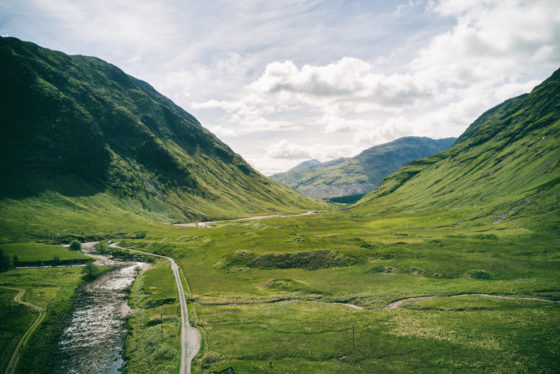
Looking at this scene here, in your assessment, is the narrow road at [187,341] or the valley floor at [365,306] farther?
the narrow road at [187,341]

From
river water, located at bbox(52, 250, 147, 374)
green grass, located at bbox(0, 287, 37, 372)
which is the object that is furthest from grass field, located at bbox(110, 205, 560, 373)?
green grass, located at bbox(0, 287, 37, 372)

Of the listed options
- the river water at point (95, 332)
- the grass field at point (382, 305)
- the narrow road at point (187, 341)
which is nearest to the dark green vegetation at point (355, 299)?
the grass field at point (382, 305)

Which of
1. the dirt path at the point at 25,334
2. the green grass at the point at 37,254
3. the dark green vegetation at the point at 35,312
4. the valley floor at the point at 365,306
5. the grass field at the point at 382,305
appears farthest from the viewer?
the green grass at the point at 37,254

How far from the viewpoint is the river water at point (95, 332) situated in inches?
1843

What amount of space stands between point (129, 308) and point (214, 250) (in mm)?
60090

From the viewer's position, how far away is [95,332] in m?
58.2

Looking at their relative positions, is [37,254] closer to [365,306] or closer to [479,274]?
[365,306]

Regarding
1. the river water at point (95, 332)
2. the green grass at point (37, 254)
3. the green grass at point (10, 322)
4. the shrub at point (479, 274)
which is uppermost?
the green grass at point (37, 254)

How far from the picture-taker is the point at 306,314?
6066cm

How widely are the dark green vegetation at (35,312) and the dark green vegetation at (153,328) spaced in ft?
44.2

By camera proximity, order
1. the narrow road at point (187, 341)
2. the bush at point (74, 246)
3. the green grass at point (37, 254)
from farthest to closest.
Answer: the bush at point (74, 246), the green grass at point (37, 254), the narrow road at point (187, 341)

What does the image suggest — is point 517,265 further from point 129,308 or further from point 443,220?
point 129,308

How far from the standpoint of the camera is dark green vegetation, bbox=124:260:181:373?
45.9m

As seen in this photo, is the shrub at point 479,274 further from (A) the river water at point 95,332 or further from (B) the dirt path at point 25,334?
(B) the dirt path at point 25,334
